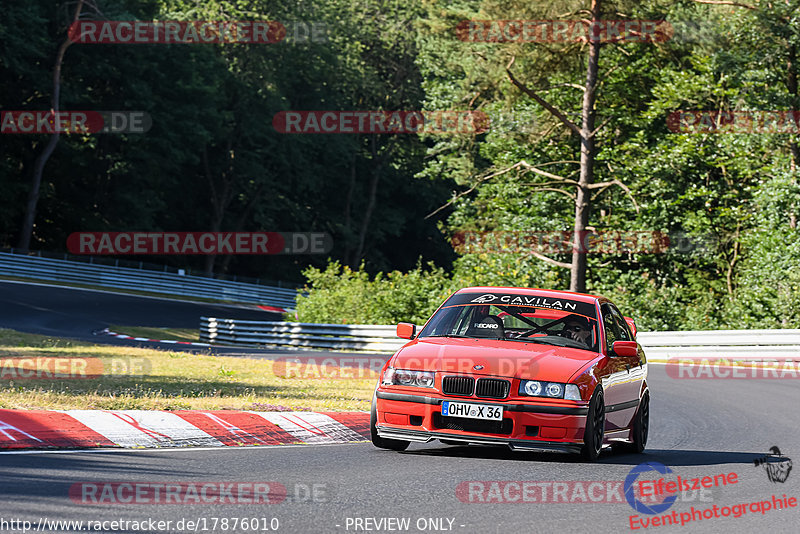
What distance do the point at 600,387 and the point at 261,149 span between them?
206ft

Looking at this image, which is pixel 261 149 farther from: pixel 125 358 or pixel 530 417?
pixel 530 417

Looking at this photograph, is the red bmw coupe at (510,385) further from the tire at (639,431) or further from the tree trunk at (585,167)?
the tree trunk at (585,167)

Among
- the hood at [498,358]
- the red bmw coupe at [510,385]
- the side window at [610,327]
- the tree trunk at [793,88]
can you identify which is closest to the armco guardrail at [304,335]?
the tree trunk at [793,88]

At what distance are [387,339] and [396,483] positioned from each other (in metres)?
23.5

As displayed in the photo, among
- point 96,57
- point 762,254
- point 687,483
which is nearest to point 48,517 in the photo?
point 687,483

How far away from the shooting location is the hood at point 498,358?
930 cm

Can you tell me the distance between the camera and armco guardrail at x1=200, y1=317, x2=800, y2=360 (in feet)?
80.2

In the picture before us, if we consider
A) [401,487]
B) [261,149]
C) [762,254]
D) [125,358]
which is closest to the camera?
[401,487]

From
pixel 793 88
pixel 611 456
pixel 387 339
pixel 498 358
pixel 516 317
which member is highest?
pixel 793 88

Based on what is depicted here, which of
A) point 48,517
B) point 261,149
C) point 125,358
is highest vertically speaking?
point 261,149

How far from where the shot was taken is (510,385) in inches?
363

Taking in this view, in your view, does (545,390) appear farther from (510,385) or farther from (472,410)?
(472,410)

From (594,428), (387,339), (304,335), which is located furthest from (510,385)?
(304,335)

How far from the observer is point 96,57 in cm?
5938
